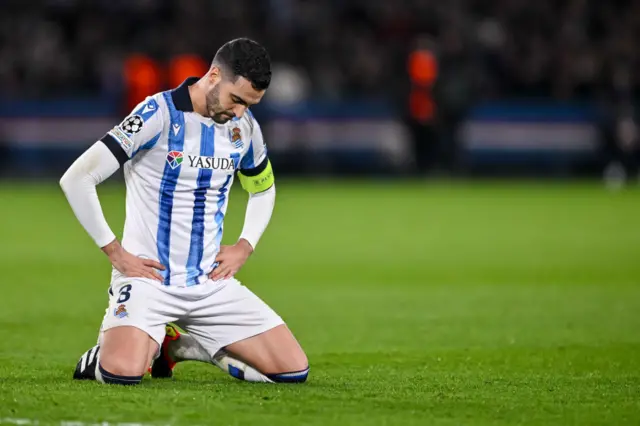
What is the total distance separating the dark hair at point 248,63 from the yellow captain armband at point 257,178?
27.4 inches

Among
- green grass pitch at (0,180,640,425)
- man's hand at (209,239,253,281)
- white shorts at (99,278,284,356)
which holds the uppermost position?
man's hand at (209,239,253,281)

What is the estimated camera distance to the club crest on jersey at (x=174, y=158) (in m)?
6.28

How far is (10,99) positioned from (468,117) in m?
8.36

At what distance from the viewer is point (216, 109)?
624 cm

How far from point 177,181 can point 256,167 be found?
20.2 inches

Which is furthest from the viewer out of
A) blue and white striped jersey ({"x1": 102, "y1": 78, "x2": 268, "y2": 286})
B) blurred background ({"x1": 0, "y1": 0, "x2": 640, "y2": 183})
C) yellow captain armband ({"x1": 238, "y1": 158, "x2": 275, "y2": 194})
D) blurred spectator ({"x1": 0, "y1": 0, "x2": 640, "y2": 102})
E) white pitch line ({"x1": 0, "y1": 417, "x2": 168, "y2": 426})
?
blurred spectator ({"x1": 0, "y1": 0, "x2": 640, "y2": 102})

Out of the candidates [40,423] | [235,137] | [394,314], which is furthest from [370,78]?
[40,423]

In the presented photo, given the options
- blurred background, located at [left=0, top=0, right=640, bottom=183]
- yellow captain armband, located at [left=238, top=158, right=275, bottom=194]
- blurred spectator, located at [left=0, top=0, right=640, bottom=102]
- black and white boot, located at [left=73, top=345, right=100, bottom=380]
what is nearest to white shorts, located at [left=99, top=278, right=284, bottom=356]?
black and white boot, located at [left=73, top=345, right=100, bottom=380]

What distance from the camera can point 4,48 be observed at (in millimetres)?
24797

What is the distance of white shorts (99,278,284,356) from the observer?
615 cm

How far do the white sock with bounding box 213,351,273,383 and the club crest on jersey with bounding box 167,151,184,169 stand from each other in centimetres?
98

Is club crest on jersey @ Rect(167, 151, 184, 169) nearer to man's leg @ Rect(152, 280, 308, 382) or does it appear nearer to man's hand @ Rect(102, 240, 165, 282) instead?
man's hand @ Rect(102, 240, 165, 282)

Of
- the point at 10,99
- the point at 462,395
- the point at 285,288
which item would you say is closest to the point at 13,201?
the point at 10,99

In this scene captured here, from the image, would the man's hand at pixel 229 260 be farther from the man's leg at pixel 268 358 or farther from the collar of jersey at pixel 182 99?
the collar of jersey at pixel 182 99
